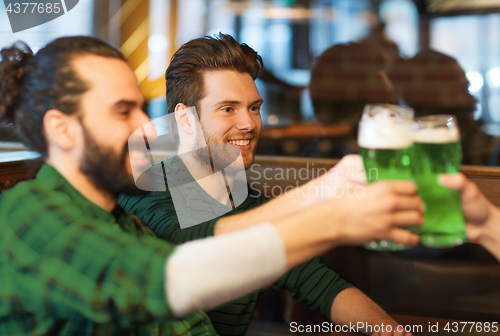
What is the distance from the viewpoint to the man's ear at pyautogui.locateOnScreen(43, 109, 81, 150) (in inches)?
32.2

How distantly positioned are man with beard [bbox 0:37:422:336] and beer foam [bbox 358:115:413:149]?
11cm

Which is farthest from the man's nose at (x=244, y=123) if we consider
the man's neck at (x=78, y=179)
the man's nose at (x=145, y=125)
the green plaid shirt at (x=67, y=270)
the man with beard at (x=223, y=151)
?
the green plaid shirt at (x=67, y=270)

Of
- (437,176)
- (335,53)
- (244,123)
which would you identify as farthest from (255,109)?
(335,53)

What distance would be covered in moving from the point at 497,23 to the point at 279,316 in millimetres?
4411

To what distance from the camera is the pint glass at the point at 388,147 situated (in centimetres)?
74

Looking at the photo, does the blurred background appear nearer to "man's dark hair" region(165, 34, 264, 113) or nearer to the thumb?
"man's dark hair" region(165, 34, 264, 113)

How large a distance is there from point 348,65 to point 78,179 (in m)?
3.87

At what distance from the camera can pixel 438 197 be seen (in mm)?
735

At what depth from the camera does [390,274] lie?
1834 mm

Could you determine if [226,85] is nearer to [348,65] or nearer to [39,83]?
[39,83]

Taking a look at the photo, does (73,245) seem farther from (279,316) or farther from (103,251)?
(279,316)

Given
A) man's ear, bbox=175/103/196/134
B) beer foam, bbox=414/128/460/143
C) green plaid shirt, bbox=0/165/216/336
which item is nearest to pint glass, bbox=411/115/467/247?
beer foam, bbox=414/128/460/143

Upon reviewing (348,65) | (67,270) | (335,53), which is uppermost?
(335,53)

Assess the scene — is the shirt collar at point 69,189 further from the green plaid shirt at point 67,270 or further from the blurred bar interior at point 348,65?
the blurred bar interior at point 348,65
